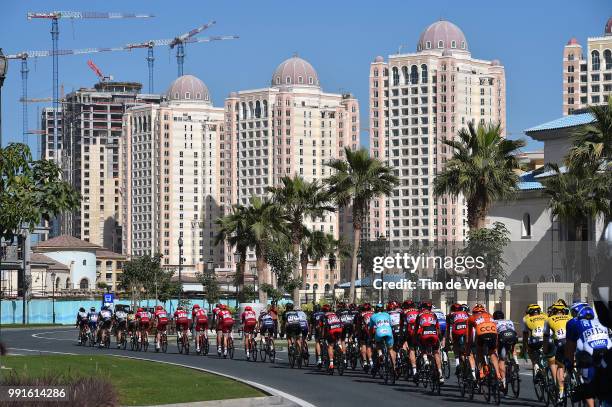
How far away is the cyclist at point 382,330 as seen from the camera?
97.3 feet

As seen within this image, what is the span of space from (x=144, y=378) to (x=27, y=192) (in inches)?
415

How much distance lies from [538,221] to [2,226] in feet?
193

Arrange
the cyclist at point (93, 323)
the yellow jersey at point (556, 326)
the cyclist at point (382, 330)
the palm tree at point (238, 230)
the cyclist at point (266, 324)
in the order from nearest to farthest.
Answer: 1. the yellow jersey at point (556, 326)
2. the cyclist at point (382, 330)
3. the cyclist at point (266, 324)
4. the cyclist at point (93, 323)
5. the palm tree at point (238, 230)

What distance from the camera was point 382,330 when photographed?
29.9 m

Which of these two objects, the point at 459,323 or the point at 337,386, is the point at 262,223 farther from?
the point at 459,323

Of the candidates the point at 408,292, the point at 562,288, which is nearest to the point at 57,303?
the point at 408,292

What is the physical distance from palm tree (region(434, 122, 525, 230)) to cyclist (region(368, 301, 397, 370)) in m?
23.3

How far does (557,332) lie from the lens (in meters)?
21.8

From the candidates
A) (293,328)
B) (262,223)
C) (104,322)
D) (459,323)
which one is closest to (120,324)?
(104,322)

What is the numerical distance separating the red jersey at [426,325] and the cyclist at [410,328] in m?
0.42

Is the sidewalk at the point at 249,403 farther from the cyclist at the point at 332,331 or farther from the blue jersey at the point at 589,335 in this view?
the cyclist at the point at 332,331

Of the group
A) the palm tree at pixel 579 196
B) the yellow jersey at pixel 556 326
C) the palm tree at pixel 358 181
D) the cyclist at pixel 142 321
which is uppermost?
the palm tree at pixel 358 181

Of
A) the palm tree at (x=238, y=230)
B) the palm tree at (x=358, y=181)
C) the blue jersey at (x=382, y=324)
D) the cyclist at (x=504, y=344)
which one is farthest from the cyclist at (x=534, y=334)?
the palm tree at (x=238, y=230)

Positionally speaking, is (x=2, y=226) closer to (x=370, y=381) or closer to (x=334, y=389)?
(x=334, y=389)
